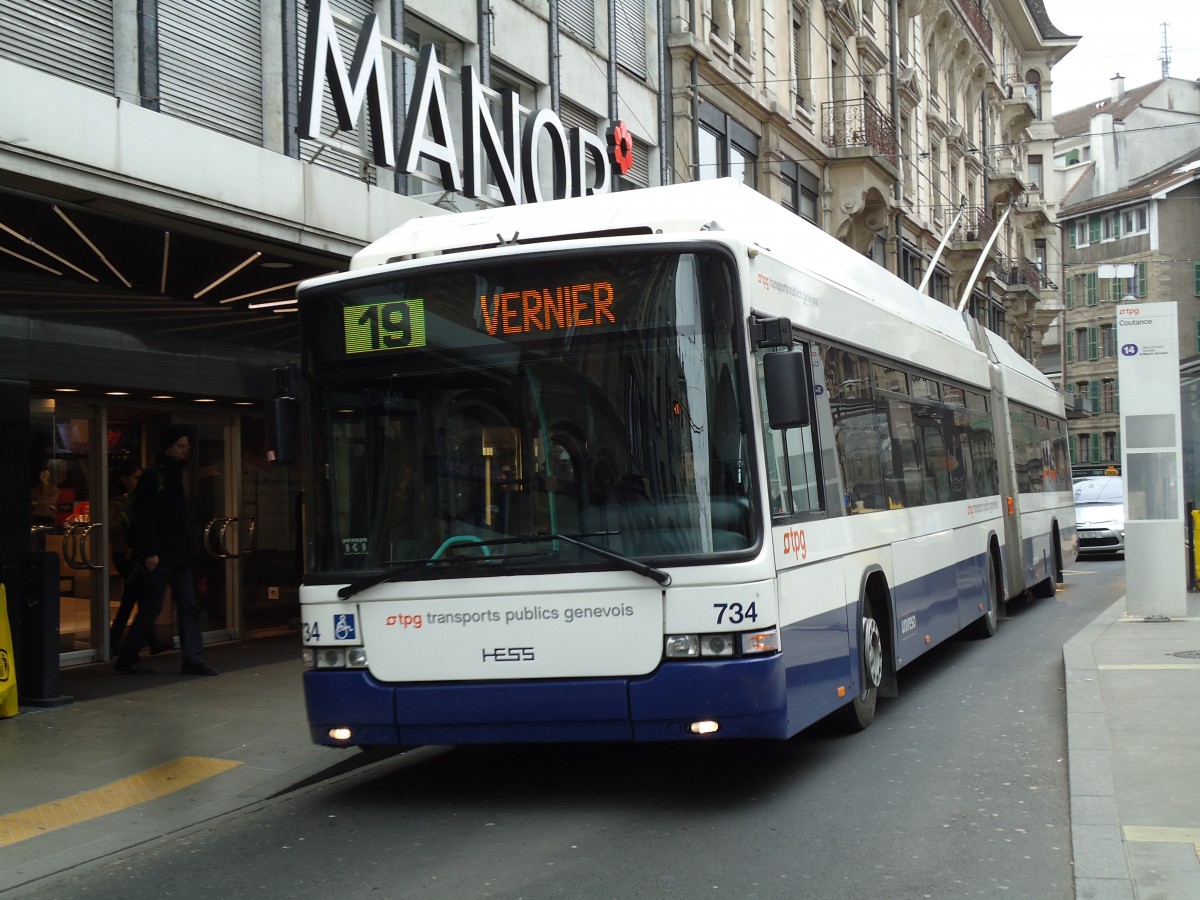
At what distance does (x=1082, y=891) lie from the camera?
520 centimetres

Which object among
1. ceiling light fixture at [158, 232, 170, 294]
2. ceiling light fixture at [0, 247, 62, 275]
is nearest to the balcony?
ceiling light fixture at [158, 232, 170, 294]

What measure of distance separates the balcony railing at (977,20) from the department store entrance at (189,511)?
33545 mm

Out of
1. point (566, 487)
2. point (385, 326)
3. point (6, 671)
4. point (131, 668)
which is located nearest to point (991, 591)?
point (131, 668)

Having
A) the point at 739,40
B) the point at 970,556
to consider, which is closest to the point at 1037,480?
the point at 970,556

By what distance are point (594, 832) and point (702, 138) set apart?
62.4 ft

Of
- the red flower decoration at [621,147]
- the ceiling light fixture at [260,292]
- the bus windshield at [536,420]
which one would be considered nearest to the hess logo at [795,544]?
the bus windshield at [536,420]

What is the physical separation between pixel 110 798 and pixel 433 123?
270 inches

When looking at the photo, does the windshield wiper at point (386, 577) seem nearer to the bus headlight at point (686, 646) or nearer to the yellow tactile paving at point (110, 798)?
the bus headlight at point (686, 646)

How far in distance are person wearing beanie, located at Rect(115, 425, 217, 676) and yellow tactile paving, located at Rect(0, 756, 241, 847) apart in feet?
10.7

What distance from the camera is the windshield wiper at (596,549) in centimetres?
660

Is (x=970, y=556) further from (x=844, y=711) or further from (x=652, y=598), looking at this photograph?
(x=652, y=598)

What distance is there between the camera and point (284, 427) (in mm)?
7441

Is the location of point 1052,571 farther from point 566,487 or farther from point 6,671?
point 566,487

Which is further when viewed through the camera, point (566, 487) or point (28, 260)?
point (28, 260)
